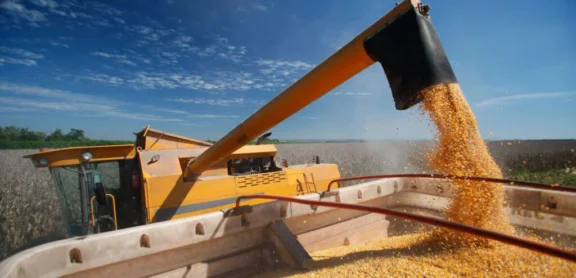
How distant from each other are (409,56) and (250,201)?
3.21 m

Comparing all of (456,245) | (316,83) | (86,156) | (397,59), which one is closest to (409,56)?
(397,59)

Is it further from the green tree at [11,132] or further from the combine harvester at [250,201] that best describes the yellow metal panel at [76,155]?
the green tree at [11,132]

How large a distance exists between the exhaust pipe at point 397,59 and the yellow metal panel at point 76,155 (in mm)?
2932

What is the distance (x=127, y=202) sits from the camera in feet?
13.7

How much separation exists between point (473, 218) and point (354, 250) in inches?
47.6

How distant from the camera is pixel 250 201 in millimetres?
4441

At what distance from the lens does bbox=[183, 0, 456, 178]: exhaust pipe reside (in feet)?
6.42

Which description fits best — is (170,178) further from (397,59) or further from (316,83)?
(397,59)

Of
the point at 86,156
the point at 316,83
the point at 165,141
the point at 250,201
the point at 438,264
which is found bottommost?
the point at 438,264

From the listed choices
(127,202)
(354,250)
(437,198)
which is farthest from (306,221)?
(127,202)

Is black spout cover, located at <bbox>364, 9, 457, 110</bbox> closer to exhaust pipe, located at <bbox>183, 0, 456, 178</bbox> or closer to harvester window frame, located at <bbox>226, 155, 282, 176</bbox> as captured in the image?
exhaust pipe, located at <bbox>183, 0, 456, 178</bbox>

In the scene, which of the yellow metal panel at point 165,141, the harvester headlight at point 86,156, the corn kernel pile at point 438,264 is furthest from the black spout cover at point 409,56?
the yellow metal panel at point 165,141

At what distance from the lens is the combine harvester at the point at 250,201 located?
2.00 m

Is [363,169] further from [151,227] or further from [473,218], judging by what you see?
[151,227]
